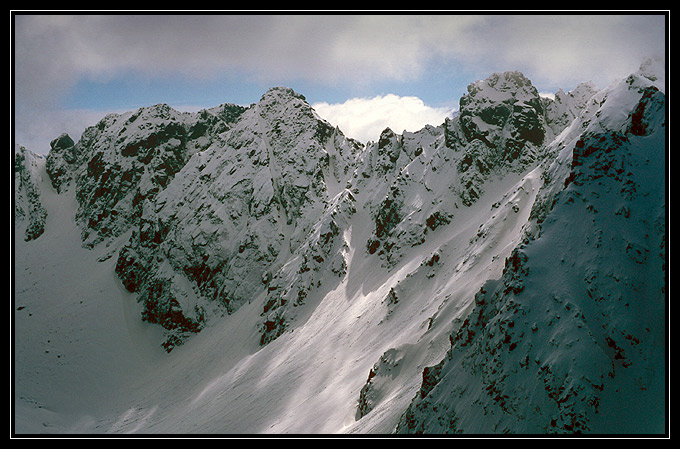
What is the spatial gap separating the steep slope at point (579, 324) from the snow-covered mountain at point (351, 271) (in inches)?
4.5

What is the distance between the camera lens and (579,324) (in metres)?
22.6

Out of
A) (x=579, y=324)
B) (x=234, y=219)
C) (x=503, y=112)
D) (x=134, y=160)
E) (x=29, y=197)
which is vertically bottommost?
(x=579, y=324)

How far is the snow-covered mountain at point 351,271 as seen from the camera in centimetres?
2344

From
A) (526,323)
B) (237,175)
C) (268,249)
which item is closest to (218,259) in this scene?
(268,249)

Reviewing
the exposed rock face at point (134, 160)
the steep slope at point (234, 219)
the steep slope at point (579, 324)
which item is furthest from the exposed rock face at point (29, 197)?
the steep slope at point (579, 324)

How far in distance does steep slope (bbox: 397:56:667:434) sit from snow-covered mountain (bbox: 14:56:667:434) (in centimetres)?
12

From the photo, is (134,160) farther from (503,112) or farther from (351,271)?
(503,112)

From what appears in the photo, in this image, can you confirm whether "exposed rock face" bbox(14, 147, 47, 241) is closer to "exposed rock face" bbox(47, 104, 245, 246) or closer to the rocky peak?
"exposed rock face" bbox(47, 104, 245, 246)

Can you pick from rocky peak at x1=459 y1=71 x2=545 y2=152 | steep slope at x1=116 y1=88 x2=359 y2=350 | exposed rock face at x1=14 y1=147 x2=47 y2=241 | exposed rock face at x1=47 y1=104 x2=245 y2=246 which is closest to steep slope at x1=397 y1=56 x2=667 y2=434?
rocky peak at x1=459 y1=71 x2=545 y2=152

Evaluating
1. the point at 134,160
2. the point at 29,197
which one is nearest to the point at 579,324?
the point at 134,160

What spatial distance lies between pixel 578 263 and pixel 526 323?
5.11 m

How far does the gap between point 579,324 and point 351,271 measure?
6003 centimetres
